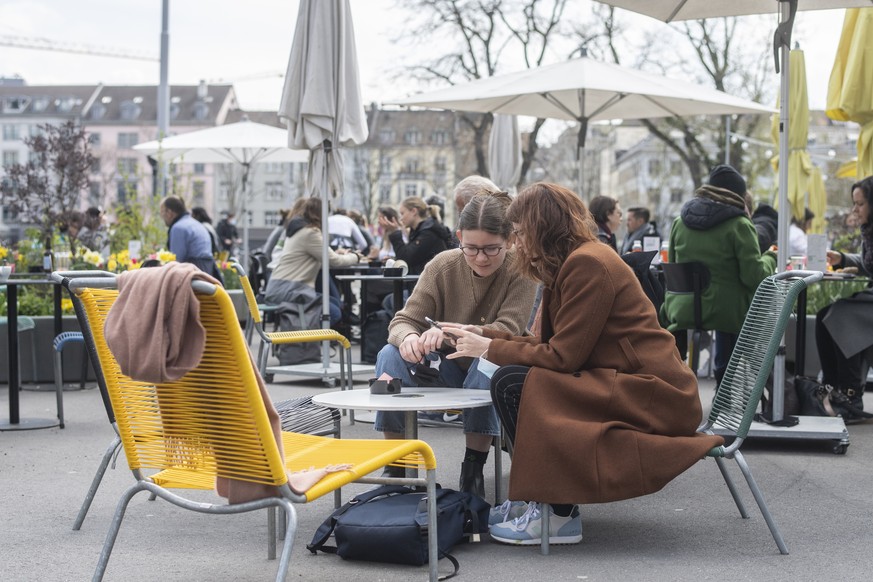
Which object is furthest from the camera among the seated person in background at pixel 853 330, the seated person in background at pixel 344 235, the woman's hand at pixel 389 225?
the seated person in background at pixel 344 235

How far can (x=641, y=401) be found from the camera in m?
4.54

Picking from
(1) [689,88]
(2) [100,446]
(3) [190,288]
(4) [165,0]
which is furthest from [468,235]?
(4) [165,0]

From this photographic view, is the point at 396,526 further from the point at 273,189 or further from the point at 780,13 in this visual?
the point at 273,189

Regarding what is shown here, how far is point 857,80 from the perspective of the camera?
909 centimetres

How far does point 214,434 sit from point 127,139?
108464 millimetres

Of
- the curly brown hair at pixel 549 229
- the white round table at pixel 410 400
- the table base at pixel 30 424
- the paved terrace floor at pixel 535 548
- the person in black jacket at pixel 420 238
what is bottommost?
the table base at pixel 30 424

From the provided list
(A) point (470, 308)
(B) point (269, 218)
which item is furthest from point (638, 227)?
(B) point (269, 218)

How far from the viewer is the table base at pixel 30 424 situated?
7805 millimetres

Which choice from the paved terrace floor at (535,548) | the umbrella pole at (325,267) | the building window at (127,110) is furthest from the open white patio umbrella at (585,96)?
the building window at (127,110)

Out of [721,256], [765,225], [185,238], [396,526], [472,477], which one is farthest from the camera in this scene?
[185,238]

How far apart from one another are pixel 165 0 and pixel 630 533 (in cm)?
1877

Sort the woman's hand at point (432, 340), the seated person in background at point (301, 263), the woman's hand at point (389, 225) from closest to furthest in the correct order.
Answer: the woman's hand at point (432, 340) → the seated person in background at point (301, 263) → the woman's hand at point (389, 225)

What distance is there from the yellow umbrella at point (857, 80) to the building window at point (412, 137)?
7421 cm

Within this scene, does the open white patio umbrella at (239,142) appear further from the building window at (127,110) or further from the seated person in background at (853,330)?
the building window at (127,110)
